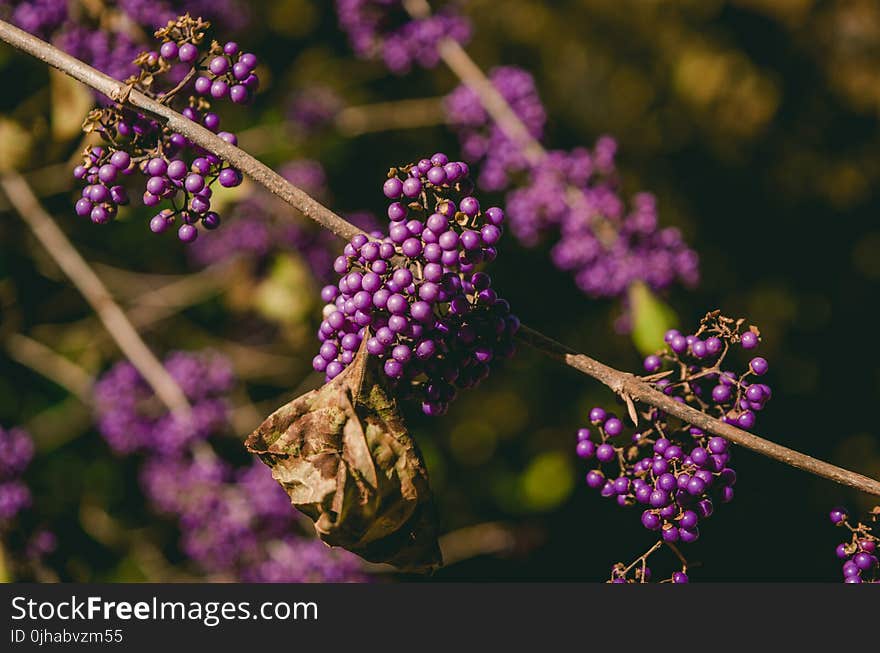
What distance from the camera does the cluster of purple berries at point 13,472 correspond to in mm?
3207

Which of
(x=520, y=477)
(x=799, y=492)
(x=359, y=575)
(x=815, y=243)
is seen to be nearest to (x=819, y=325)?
(x=815, y=243)

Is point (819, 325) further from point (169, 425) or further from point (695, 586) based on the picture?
point (169, 425)

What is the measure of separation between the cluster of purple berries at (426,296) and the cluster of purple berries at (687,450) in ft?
1.45

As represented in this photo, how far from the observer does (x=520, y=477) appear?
172 inches

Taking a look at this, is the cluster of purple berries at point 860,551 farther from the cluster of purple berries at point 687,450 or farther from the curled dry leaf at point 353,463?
the curled dry leaf at point 353,463

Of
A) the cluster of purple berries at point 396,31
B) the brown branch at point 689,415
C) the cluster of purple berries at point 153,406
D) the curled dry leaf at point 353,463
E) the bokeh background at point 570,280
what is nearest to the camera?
the curled dry leaf at point 353,463

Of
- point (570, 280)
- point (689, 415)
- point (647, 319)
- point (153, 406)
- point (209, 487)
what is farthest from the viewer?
point (570, 280)

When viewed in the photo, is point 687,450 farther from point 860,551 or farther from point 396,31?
point 396,31

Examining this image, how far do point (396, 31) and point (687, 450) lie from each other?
272 cm

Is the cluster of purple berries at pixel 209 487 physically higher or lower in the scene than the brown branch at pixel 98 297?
lower

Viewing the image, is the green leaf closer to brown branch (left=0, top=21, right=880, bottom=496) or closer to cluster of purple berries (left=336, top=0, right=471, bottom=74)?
brown branch (left=0, top=21, right=880, bottom=496)

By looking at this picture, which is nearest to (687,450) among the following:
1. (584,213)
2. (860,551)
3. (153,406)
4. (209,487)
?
(860,551)

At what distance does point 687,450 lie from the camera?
1.90m

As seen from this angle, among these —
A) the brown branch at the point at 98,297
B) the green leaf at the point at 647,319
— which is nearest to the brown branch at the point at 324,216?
the green leaf at the point at 647,319
